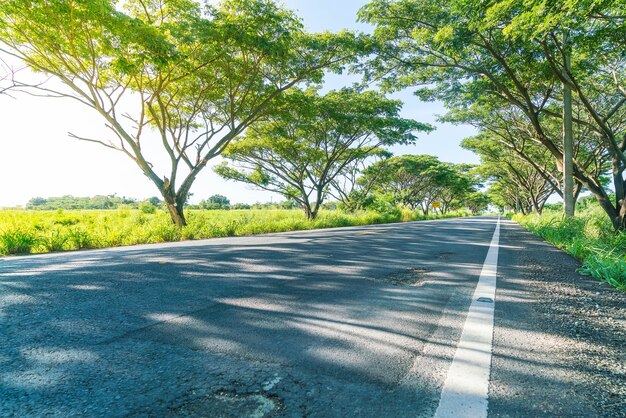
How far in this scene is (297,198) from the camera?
22203mm

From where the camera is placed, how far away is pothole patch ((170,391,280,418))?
137cm

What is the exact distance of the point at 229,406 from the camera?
142 centimetres

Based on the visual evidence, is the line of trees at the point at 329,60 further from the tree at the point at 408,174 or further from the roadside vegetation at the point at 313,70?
the tree at the point at 408,174

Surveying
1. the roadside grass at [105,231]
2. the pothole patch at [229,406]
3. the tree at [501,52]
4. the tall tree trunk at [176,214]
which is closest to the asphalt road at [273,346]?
the pothole patch at [229,406]

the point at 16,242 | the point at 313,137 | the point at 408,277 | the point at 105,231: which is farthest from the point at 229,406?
the point at 313,137

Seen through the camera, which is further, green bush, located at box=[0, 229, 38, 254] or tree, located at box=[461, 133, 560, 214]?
tree, located at box=[461, 133, 560, 214]

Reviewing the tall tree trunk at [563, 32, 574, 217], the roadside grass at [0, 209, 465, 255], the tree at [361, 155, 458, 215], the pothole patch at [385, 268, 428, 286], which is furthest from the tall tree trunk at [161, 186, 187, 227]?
the tree at [361, 155, 458, 215]

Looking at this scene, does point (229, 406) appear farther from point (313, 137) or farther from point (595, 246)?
point (313, 137)

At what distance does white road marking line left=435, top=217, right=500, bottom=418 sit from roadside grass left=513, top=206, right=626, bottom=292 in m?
2.39

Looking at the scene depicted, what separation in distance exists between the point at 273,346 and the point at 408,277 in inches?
106

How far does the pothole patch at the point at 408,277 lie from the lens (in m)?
3.92

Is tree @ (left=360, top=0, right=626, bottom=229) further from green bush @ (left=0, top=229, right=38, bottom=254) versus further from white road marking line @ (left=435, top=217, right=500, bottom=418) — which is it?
green bush @ (left=0, top=229, right=38, bottom=254)

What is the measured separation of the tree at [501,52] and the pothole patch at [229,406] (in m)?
7.06

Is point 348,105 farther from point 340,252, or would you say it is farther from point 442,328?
point 442,328
